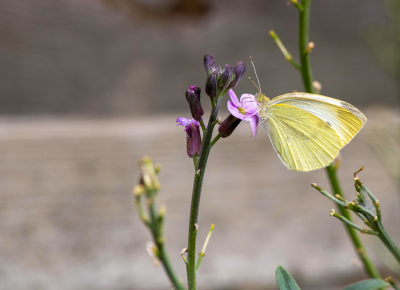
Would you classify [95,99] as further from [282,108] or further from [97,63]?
[282,108]

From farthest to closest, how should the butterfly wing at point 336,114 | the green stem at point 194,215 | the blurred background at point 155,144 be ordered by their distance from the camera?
the blurred background at point 155,144
the butterfly wing at point 336,114
the green stem at point 194,215

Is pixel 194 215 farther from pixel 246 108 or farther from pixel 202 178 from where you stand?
pixel 246 108

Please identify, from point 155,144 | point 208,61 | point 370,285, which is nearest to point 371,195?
point 370,285

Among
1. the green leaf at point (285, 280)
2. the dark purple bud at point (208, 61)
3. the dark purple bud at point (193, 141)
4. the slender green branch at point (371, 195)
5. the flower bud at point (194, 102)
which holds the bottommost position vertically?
the green leaf at point (285, 280)

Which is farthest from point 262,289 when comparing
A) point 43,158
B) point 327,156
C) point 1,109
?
point 1,109

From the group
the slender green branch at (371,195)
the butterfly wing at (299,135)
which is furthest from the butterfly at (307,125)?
the slender green branch at (371,195)

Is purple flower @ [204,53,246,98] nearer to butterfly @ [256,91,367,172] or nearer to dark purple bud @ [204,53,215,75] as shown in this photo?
dark purple bud @ [204,53,215,75]

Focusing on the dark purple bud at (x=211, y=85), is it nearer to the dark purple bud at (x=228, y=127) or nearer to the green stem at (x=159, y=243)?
the dark purple bud at (x=228, y=127)
